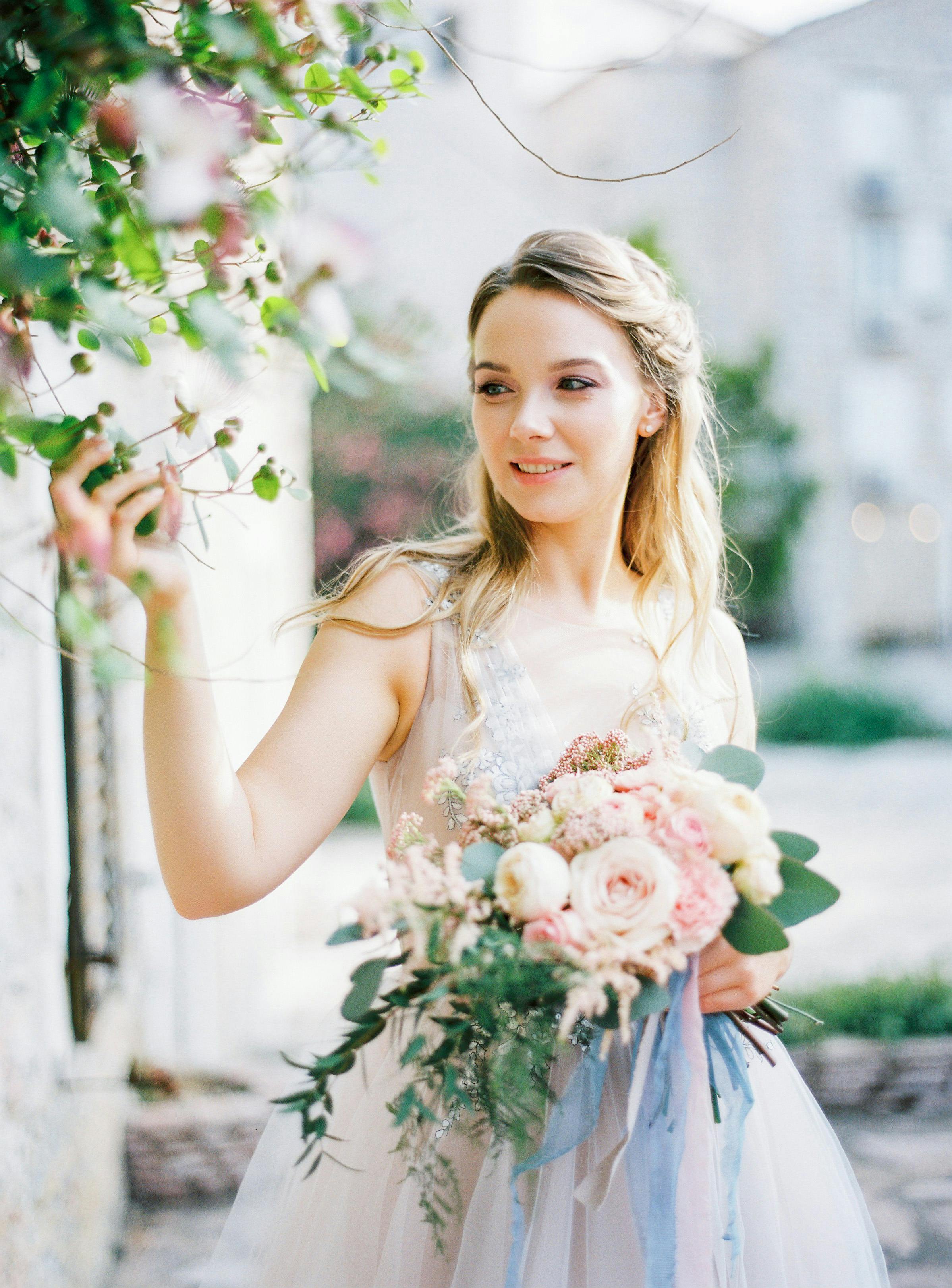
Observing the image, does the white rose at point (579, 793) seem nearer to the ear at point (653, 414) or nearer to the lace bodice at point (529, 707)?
the lace bodice at point (529, 707)

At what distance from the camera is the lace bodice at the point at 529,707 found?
5.14ft

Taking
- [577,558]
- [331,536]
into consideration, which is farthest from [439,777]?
A: [331,536]

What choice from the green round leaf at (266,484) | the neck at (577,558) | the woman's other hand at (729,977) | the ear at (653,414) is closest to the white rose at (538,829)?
the woman's other hand at (729,977)

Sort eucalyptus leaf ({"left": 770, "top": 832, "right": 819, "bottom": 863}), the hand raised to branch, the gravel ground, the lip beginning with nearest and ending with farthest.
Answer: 1. the hand raised to branch
2. eucalyptus leaf ({"left": 770, "top": 832, "right": 819, "bottom": 863})
3. the lip
4. the gravel ground

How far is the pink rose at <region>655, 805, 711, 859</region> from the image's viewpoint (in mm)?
1071

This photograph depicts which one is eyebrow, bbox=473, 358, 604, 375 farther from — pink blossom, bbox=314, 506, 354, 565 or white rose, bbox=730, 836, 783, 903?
pink blossom, bbox=314, 506, 354, 565

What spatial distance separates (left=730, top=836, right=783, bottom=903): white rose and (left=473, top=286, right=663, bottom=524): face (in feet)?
2.38

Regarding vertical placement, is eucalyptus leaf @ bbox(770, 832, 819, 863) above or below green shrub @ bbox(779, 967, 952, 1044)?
above

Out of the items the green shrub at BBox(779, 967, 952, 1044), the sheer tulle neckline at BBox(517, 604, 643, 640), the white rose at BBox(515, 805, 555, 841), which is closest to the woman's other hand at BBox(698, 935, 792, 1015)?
the white rose at BBox(515, 805, 555, 841)

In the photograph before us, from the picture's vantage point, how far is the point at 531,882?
103 cm

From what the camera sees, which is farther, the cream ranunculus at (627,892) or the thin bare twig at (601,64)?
the thin bare twig at (601,64)

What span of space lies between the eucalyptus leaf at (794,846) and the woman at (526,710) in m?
0.14

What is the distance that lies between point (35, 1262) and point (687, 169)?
18.3 m

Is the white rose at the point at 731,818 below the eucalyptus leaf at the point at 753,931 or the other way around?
the other way around
